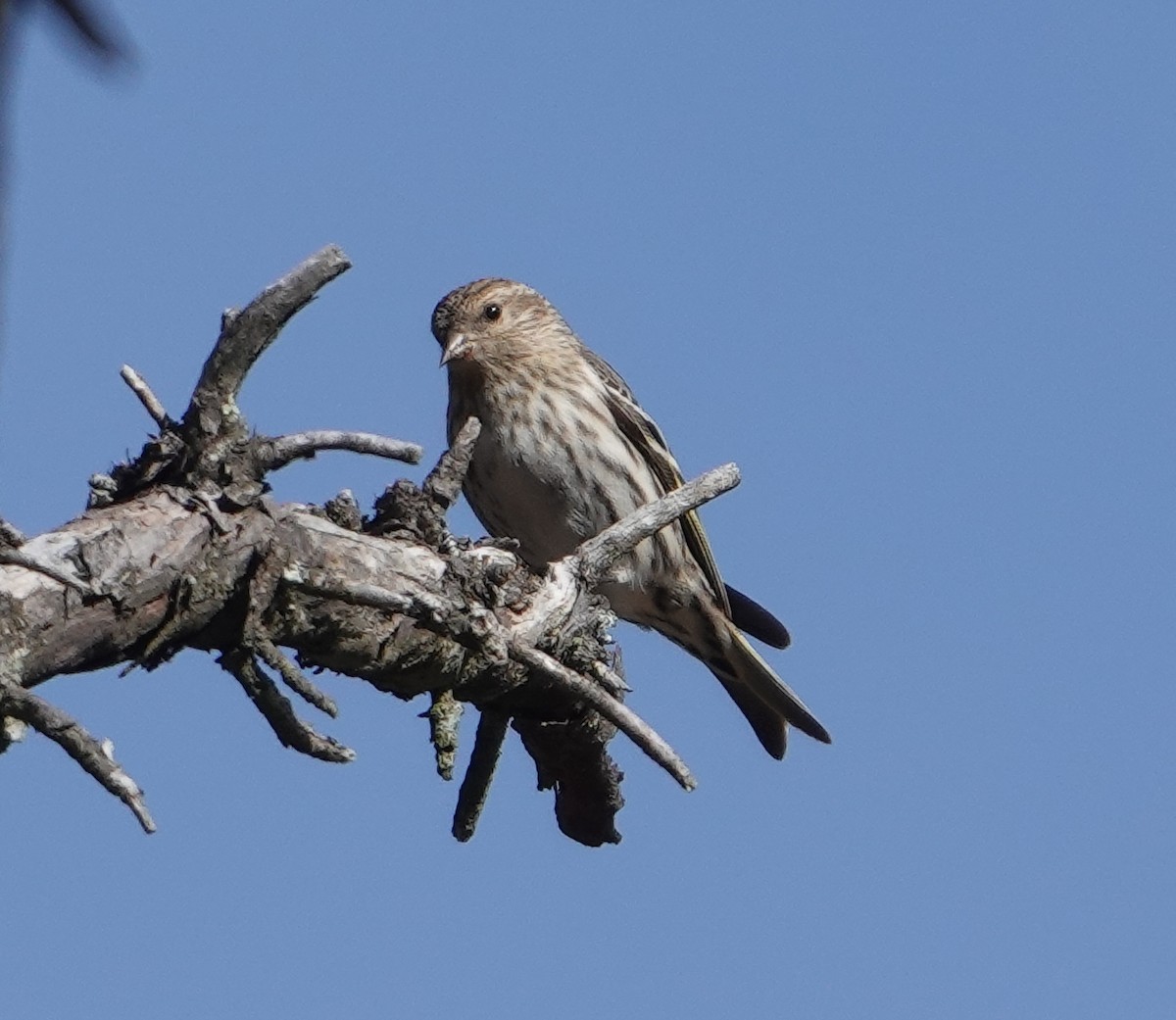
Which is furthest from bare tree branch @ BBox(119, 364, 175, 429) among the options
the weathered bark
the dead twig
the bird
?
the bird

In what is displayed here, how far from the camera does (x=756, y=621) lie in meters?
6.75

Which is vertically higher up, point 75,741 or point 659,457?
point 75,741

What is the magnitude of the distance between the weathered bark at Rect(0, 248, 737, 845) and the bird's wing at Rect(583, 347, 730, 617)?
9.04ft

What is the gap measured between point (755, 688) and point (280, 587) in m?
4.06

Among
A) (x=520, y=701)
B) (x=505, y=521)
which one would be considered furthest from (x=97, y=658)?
(x=505, y=521)

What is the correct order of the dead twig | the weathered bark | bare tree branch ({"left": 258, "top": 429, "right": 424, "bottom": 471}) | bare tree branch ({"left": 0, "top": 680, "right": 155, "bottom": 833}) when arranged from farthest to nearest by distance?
the dead twig
bare tree branch ({"left": 258, "top": 429, "right": 424, "bottom": 471})
the weathered bark
bare tree branch ({"left": 0, "top": 680, "right": 155, "bottom": 833})

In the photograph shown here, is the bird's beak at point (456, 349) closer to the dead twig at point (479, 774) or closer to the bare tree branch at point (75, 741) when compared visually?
the dead twig at point (479, 774)

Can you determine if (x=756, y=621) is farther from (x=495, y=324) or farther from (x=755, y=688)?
(x=495, y=324)

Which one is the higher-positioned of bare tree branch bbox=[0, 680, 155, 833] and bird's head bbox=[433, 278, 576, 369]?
bird's head bbox=[433, 278, 576, 369]

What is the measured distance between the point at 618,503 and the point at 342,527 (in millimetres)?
3166

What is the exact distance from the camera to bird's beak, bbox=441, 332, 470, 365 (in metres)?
6.77

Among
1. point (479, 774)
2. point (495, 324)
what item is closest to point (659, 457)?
point (495, 324)

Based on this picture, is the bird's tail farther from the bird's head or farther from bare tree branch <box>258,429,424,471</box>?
bare tree branch <box>258,429,424,471</box>

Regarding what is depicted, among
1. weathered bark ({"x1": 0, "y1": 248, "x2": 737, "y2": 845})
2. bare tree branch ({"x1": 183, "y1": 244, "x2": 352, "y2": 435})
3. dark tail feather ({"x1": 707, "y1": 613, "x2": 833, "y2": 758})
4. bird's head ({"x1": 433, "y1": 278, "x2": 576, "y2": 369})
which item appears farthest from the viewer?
bird's head ({"x1": 433, "y1": 278, "x2": 576, "y2": 369})
